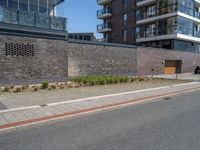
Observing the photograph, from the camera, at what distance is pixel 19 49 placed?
1631cm

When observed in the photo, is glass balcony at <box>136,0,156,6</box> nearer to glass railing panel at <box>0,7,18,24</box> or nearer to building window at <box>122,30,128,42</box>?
building window at <box>122,30,128,42</box>

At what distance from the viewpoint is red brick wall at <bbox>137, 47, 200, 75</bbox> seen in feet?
93.4

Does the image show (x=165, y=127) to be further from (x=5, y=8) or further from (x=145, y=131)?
(x=5, y=8)

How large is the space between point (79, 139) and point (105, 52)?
18399mm

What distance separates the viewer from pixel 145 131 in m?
6.14

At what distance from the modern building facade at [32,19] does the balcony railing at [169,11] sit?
20386 millimetres

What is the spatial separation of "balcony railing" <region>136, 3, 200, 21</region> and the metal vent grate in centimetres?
2443

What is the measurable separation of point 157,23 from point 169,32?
3.04 metres

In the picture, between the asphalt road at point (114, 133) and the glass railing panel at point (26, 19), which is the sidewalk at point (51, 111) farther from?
the glass railing panel at point (26, 19)

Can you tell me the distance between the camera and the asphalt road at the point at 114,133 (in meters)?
5.07

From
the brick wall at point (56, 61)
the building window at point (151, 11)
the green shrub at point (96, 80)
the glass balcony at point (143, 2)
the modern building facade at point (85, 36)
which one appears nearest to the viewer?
the brick wall at point (56, 61)

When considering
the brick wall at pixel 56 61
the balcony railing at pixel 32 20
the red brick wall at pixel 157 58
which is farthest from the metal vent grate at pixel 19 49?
the red brick wall at pixel 157 58

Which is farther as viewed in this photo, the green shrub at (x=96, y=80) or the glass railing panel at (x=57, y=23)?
the glass railing panel at (x=57, y=23)

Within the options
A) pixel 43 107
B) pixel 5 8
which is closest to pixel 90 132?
pixel 43 107
